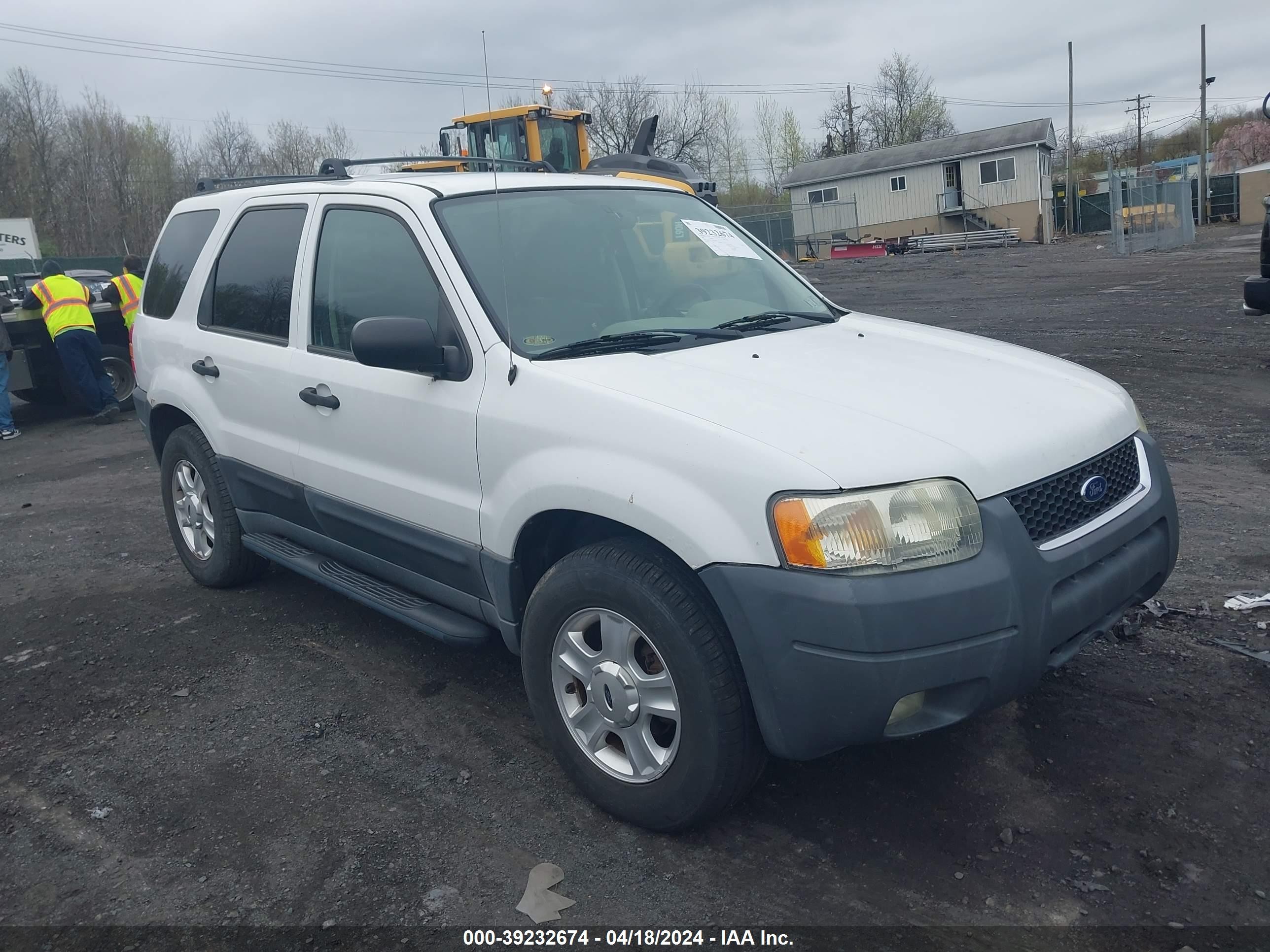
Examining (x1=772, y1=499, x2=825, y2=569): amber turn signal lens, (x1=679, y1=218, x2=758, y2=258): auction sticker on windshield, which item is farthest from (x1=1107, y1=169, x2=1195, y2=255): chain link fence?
(x1=772, y1=499, x2=825, y2=569): amber turn signal lens

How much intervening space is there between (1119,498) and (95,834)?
3.32 m

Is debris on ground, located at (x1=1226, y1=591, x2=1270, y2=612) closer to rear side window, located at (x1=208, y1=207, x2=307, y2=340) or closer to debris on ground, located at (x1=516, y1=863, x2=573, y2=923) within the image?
debris on ground, located at (x1=516, y1=863, x2=573, y2=923)

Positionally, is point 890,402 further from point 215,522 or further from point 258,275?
point 215,522

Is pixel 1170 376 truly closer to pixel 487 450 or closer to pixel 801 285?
pixel 801 285

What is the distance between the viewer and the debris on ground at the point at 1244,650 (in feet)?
12.5

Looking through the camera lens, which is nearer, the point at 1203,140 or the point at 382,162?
the point at 382,162

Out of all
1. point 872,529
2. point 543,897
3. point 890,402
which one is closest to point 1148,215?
point 890,402

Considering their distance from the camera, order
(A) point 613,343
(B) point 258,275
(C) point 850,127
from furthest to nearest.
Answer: (C) point 850,127 → (B) point 258,275 → (A) point 613,343

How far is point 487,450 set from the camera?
3281 mm

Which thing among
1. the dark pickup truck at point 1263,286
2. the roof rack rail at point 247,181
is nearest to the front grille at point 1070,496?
the roof rack rail at point 247,181

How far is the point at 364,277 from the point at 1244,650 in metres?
3.58

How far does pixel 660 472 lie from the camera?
9.12ft

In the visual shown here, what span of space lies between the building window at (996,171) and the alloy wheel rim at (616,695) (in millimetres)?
44562

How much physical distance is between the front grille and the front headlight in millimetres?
261
